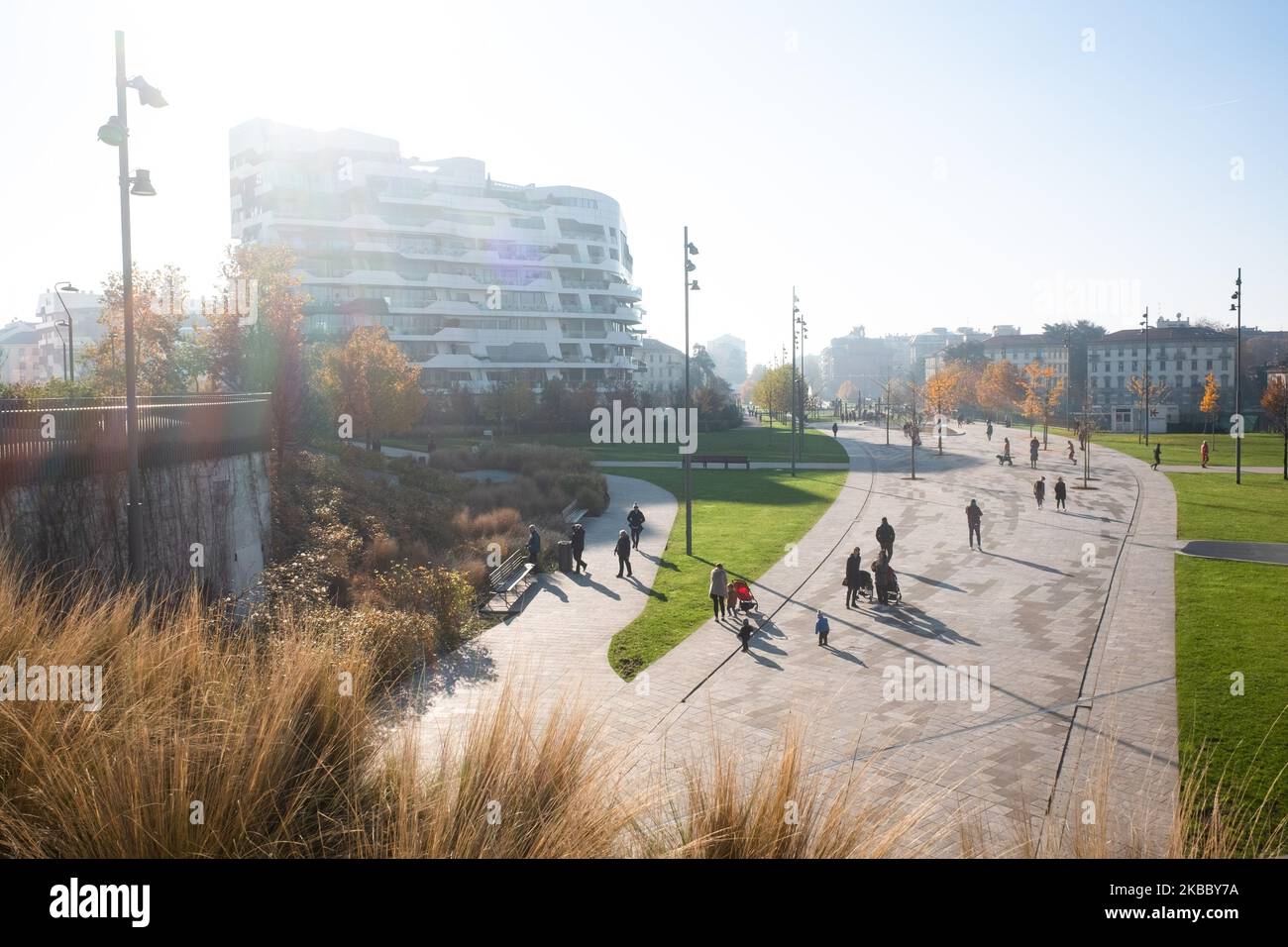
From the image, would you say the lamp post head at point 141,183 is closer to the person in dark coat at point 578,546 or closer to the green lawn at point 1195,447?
the person in dark coat at point 578,546

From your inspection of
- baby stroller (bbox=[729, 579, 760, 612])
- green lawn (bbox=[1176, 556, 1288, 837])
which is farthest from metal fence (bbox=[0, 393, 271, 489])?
green lawn (bbox=[1176, 556, 1288, 837])

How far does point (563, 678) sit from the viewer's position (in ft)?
39.7

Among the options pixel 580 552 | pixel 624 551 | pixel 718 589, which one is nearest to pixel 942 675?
pixel 718 589

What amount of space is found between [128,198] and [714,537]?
16.4 m

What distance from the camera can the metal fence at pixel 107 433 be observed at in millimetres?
11383

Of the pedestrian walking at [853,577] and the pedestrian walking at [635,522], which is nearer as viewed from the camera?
the pedestrian walking at [853,577]

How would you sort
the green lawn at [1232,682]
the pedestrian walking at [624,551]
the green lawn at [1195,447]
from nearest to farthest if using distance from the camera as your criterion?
the green lawn at [1232,682]
the pedestrian walking at [624,551]
the green lawn at [1195,447]

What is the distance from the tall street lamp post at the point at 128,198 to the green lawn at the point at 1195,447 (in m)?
43.8

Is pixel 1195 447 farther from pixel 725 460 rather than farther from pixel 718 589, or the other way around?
pixel 718 589

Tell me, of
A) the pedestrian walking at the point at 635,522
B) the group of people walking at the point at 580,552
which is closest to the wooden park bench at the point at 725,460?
the pedestrian walking at the point at 635,522

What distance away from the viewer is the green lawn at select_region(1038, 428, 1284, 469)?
44406mm

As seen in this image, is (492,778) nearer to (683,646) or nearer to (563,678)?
(563,678)

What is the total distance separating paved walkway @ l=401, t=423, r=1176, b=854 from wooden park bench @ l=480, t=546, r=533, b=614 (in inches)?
19.3
